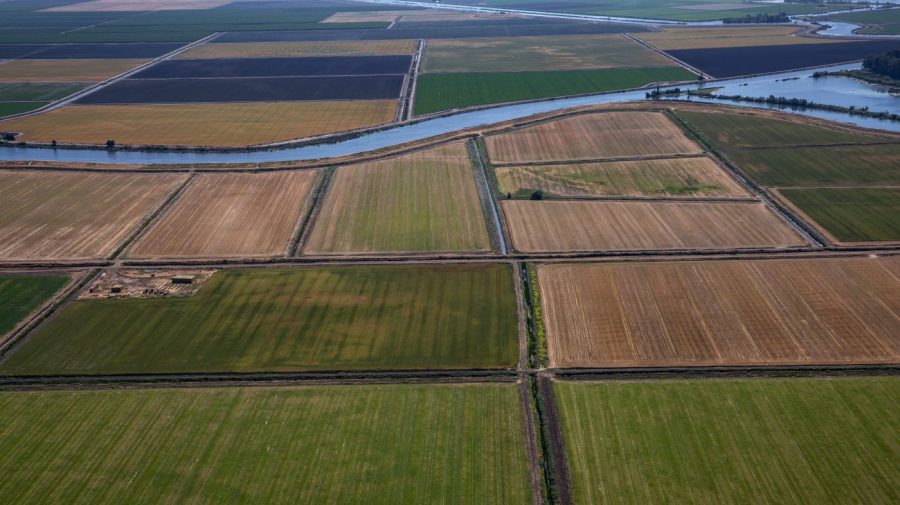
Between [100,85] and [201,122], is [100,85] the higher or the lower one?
the higher one

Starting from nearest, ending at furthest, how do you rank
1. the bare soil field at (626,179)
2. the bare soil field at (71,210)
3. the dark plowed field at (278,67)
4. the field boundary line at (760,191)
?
the field boundary line at (760,191), the bare soil field at (71,210), the bare soil field at (626,179), the dark plowed field at (278,67)

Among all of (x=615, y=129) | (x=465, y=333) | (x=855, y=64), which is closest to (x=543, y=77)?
(x=615, y=129)

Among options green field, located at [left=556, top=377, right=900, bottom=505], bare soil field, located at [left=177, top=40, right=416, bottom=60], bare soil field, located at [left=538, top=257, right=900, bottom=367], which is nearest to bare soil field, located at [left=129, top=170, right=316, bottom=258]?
bare soil field, located at [left=538, top=257, right=900, bottom=367]

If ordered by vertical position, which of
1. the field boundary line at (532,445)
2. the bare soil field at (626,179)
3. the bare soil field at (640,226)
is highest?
the bare soil field at (626,179)

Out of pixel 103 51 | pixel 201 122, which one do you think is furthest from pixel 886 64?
pixel 103 51

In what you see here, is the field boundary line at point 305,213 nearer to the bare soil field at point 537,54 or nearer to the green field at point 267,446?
the green field at point 267,446

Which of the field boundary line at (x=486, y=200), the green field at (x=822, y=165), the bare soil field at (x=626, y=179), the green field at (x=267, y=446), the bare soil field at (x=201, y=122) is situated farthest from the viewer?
the bare soil field at (x=201, y=122)

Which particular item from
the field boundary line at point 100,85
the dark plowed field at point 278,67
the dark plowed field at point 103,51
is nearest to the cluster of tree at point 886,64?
the dark plowed field at point 278,67

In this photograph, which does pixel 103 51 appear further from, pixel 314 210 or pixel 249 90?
pixel 314 210
